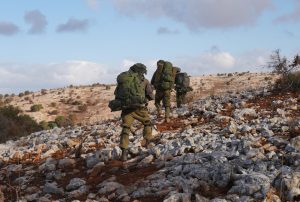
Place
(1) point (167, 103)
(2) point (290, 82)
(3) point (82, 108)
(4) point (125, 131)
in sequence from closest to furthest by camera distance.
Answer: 1. (4) point (125, 131)
2. (1) point (167, 103)
3. (2) point (290, 82)
4. (3) point (82, 108)

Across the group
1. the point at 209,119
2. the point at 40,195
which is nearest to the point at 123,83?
the point at 40,195

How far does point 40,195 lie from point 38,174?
1740mm

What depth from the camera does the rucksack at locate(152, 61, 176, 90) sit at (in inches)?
710

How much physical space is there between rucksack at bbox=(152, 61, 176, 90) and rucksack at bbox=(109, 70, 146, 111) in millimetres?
6443

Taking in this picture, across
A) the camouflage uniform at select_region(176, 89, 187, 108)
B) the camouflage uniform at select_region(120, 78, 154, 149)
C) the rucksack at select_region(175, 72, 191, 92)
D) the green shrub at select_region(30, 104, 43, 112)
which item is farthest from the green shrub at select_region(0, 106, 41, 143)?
the camouflage uniform at select_region(120, 78, 154, 149)

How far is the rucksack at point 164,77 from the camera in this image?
710 inches

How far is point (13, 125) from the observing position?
27.2 meters

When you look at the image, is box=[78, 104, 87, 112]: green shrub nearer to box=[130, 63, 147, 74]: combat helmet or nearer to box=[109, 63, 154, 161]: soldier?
box=[109, 63, 154, 161]: soldier

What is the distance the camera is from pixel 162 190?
29.7 feet

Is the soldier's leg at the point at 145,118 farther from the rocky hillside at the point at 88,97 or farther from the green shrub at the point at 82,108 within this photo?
the green shrub at the point at 82,108

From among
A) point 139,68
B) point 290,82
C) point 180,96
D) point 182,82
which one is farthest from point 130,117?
point 290,82

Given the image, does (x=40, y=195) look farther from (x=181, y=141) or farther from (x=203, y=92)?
(x=203, y=92)

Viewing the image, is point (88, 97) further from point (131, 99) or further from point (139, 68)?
point (131, 99)

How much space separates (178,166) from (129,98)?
7.38 feet
